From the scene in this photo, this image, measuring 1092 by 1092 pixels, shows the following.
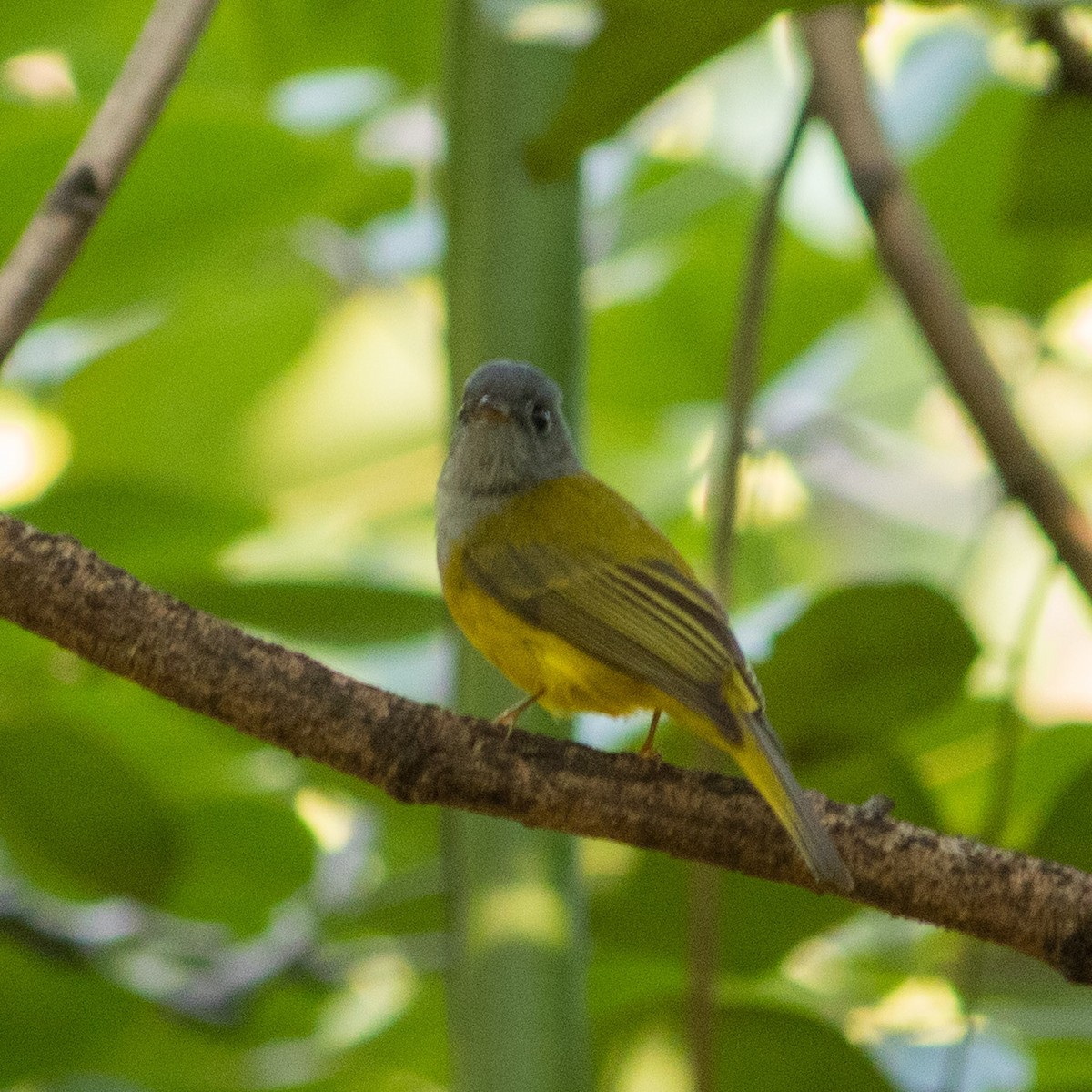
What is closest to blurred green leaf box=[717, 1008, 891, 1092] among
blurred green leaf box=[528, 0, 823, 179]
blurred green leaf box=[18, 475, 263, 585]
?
blurred green leaf box=[18, 475, 263, 585]

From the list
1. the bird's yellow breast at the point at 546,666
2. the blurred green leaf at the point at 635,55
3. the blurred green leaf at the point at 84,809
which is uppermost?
the blurred green leaf at the point at 635,55

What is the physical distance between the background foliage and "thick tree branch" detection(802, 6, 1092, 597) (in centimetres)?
16

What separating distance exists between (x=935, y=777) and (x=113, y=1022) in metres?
1.10

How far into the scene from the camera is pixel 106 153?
58.4 inches

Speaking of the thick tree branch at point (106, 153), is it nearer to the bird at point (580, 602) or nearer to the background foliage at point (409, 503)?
the background foliage at point (409, 503)

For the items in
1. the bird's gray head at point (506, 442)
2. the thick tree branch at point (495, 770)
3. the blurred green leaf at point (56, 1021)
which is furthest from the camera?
the bird's gray head at point (506, 442)

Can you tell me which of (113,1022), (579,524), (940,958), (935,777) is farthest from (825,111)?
(113,1022)

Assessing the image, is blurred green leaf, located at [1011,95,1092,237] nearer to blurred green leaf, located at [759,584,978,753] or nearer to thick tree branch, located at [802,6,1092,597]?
thick tree branch, located at [802,6,1092,597]

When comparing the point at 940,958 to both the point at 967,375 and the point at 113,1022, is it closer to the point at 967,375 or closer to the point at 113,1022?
the point at 967,375

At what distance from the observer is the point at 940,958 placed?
2113mm

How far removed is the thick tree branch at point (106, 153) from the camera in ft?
4.73


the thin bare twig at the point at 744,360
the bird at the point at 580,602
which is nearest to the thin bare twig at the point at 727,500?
the thin bare twig at the point at 744,360

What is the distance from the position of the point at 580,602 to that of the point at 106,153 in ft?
3.03

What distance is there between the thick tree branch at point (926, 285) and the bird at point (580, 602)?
375 mm
